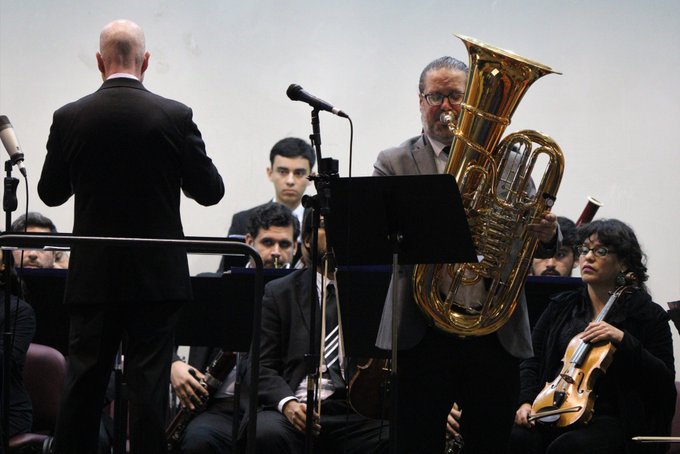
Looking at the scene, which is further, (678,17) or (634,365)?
(678,17)

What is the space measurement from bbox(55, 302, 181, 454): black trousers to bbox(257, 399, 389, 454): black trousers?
868 millimetres

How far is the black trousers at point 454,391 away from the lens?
2.87m

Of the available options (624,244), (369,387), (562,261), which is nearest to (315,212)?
(369,387)

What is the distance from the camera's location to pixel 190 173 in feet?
9.93

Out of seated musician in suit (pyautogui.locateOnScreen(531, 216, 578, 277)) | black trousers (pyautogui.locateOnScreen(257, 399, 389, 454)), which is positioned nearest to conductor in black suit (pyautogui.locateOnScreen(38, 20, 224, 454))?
black trousers (pyautogui.locateOnScreen(257, 399, 389, 454))

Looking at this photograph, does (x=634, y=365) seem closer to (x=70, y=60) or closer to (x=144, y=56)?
(x=144, y=56)

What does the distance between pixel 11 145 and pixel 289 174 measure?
2.42 metres

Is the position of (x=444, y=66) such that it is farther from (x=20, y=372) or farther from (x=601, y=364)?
(x=20, y=372)

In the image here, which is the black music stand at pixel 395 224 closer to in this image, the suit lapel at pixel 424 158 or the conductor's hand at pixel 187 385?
the suit lapel at pixel 424 158

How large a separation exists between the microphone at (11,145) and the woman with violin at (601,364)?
2.17 metres

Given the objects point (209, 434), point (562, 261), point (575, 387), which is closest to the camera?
point (575, 387)

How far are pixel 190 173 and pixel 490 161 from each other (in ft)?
3.04

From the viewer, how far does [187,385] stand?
416 centimetres

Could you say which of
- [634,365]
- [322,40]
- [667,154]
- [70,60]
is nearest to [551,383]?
[634,365]
